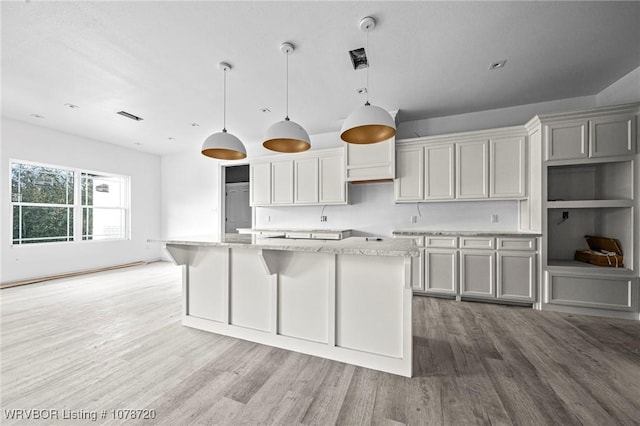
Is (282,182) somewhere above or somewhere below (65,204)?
above

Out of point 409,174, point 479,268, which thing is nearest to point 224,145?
point 409,174

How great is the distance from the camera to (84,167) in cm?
534

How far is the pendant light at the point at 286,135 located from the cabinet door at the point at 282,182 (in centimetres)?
215

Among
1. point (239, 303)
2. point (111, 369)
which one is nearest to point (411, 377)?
point (239, 303)

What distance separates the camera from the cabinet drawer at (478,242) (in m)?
3.39

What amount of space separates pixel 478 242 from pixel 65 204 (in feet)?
24.0

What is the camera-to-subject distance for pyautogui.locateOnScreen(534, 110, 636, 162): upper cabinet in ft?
9.50

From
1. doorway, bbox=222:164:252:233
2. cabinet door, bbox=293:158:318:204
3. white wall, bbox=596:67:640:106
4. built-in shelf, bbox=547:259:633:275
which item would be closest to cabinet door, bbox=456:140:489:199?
built-in shelf, bbox=547:259:633:275

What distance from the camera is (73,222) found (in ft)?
17.3

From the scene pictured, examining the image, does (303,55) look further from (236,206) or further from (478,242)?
(236,206)

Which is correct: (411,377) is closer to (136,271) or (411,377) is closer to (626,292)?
(626,292)

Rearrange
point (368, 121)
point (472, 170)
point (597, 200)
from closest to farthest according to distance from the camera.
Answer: point (368, 121) < point (597, 200) < point (472, 170)

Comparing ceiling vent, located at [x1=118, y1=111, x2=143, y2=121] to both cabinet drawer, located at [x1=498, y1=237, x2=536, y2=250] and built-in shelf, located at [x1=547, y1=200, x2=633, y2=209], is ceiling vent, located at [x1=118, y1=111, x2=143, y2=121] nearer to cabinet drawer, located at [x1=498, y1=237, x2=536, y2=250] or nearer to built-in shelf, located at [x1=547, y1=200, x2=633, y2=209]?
cabinet drawer, located at [x1=498, y1=237, x2=536, y2=250]

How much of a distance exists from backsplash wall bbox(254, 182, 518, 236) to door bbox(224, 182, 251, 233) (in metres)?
1.14
